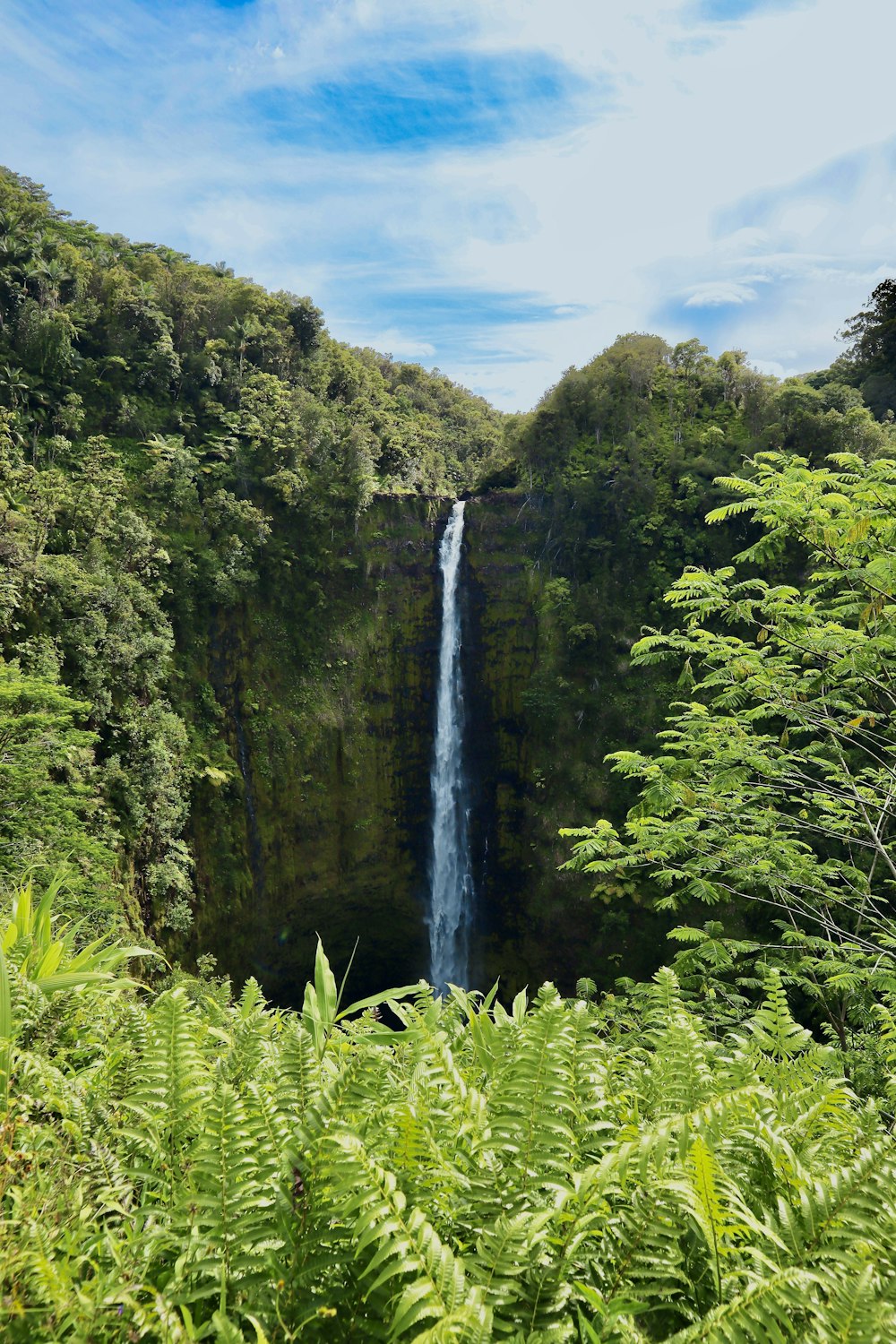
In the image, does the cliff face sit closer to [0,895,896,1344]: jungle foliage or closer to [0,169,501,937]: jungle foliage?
[0,169,501,937]: jungle foliage

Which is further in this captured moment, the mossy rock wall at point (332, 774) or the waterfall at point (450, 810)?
the waterfall at point (450, 810)

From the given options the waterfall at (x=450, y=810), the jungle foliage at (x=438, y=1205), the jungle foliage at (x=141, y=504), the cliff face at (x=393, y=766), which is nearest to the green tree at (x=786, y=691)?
the jungle foliage at (x=438, y=1205)

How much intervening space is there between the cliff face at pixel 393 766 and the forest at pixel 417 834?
0.45 ft

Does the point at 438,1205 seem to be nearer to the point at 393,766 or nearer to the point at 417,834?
the point at 393,766

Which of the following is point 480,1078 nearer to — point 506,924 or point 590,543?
point 506,924

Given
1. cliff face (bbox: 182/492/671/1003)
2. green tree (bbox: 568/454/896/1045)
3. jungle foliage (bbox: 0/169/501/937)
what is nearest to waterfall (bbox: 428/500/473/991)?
cliff face (bbox: 182/492/671/1003)

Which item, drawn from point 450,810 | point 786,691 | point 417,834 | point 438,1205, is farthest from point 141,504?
point 438,1205

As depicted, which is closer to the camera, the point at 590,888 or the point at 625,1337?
the point at 625,1337

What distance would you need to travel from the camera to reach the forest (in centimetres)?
115

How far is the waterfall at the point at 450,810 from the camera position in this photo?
823 inches

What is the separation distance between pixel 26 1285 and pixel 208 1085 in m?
0.66

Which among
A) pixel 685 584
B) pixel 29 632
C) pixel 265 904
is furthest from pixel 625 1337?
pixel 265 904

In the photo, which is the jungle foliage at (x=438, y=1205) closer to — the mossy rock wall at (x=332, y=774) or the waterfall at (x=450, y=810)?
the mossy rock wall at (x=332, y=774)

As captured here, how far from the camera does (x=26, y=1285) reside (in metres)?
1.09
